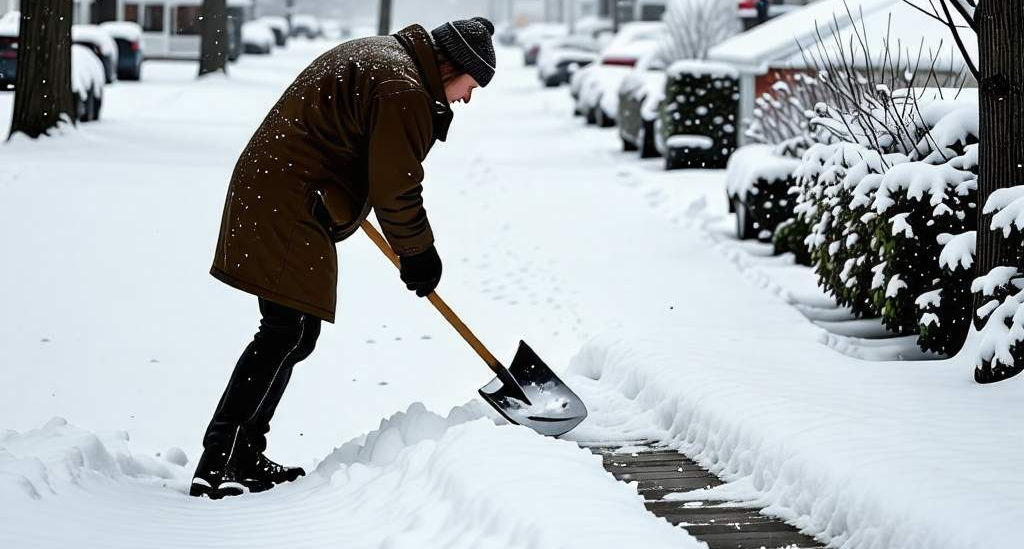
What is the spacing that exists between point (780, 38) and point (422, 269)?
34.6ft

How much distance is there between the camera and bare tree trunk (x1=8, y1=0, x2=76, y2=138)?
48.6 feet

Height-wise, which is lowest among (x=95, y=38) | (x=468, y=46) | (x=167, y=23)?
(x=167, y=23)

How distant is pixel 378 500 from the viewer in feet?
13.4

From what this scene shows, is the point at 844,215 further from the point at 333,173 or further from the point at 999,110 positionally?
the point at 333,173

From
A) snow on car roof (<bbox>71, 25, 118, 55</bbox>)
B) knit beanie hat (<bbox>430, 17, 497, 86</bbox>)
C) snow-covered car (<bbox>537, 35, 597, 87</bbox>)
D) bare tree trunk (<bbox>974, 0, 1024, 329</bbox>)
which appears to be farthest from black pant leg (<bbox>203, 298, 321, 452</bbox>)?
snow-covered car (<bbox>537, 35, 597, 87</bbox>)

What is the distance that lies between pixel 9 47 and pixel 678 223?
12510 millimetres

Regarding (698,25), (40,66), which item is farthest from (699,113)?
(40,66)

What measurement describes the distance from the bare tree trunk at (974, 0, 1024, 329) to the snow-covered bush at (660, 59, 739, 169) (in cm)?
973

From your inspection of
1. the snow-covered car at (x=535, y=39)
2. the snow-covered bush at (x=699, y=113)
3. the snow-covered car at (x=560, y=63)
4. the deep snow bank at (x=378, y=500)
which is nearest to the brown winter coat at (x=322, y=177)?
the deep snow bank at (x=378, y=500)

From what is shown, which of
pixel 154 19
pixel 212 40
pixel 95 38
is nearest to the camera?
pixel 95 38

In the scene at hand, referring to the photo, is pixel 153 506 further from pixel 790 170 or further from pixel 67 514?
pixel 790 170

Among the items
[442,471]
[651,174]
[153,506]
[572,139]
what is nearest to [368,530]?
[442,471]

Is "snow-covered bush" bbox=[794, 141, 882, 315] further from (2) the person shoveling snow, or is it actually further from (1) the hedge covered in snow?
(2) the person shoveling snow

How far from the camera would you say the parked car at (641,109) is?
53.4ft
